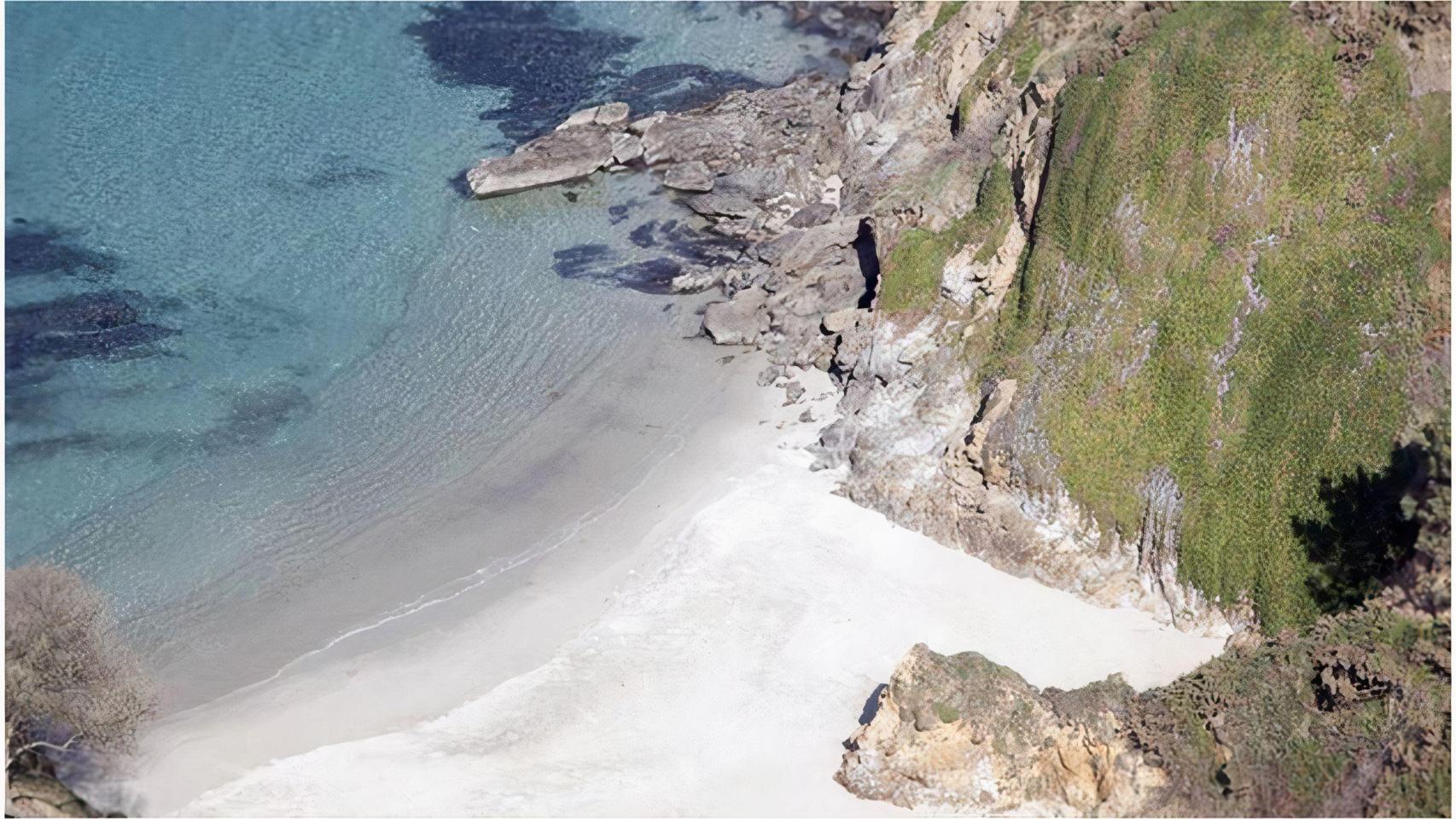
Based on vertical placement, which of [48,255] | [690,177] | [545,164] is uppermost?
[690,177]

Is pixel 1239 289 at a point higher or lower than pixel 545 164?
higher

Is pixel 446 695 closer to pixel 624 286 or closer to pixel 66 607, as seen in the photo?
pixel 66 607

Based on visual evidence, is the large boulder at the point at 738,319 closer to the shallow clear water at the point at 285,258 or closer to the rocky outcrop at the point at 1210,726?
the shallow clear water at the point at 285,258

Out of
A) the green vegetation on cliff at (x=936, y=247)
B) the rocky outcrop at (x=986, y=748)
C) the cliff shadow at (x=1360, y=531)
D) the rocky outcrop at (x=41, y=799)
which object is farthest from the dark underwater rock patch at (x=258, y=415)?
the cliff shadow at (x=1360, y=531)

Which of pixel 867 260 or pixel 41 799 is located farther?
pixel 867 260

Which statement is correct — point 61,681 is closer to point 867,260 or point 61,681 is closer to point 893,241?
point 893,241

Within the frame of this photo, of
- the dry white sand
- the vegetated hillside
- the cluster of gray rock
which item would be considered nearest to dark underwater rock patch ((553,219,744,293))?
the cluster of gray rock

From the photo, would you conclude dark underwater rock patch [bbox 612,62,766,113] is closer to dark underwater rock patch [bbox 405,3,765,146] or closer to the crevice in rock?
dark underwater rock patch [bbox 405,3,765,146]

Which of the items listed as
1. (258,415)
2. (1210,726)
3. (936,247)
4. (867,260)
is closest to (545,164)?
(867,260)
